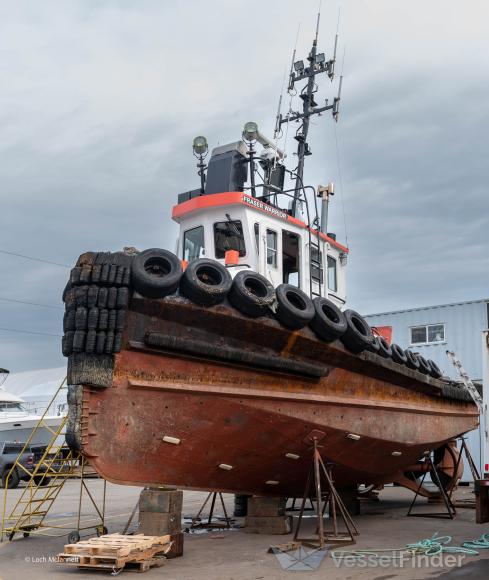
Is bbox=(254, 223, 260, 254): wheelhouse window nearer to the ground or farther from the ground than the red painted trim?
nearer to the ground

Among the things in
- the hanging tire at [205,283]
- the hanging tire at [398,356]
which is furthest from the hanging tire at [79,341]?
the hanging tire at [398,356]

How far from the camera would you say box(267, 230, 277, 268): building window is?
9.29 m

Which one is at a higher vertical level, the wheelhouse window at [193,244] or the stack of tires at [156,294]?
the wheelhouse window at [193,244]

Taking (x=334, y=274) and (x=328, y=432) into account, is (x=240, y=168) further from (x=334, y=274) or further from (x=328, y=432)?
(x=328, y=432)

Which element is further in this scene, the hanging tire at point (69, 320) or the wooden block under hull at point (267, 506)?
the wooden block under hull at point (267, 506)

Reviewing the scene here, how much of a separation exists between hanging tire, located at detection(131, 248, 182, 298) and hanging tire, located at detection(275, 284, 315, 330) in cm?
131

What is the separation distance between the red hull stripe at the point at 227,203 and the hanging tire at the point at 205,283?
80.0 inches

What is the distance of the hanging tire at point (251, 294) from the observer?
7.16m

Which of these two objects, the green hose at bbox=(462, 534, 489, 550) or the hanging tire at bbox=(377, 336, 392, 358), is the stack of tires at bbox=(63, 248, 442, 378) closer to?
the hanging tire at bbox=(377, 336, 392, 358)

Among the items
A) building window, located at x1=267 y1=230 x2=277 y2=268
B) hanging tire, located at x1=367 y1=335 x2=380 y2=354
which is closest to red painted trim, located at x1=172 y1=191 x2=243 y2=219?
building window, located at x1=267 y1=230 x2=277 y2=268

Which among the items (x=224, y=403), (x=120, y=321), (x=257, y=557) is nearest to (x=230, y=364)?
(x=224, y=403)

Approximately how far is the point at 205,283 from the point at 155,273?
1.87 ft

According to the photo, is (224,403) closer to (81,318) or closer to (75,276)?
(81,318)

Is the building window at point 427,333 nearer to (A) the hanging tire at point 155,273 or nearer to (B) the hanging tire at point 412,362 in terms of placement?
(B) the hanging tire at point 412,362
